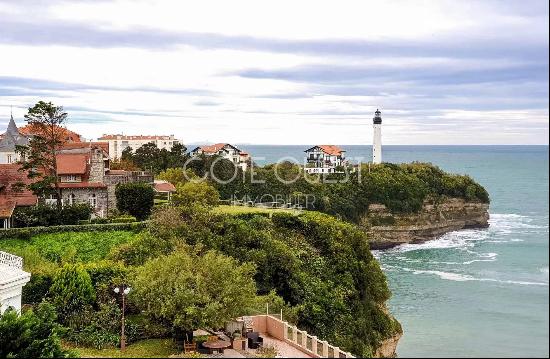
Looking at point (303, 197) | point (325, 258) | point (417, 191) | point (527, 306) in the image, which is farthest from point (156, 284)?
point (417, 191)

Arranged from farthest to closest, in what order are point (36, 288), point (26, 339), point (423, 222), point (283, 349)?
point (423, 222) < point (36, 288) < point (283, 349) < point (26, 339)

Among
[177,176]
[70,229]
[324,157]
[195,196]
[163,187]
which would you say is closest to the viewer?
[70,229]

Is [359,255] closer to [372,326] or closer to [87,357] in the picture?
[372,326]

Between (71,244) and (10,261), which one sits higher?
(10,261)

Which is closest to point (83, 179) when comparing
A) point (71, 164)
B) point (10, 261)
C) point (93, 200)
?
point (71, 164)

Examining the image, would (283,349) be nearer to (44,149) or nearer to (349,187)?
(44,149)

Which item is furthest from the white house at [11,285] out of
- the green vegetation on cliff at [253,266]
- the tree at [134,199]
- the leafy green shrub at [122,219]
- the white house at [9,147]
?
the white house at [9,147]
